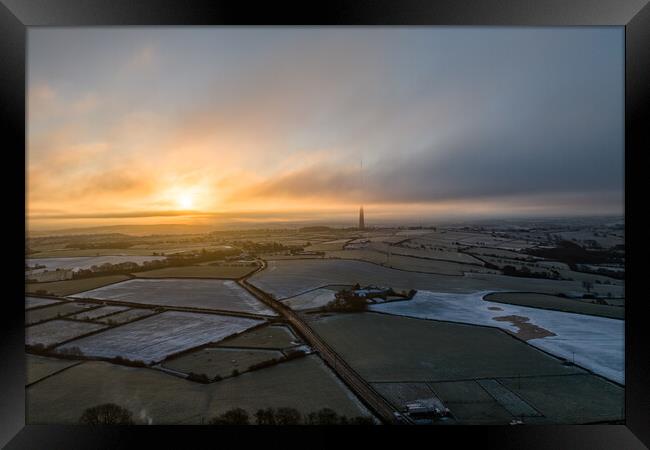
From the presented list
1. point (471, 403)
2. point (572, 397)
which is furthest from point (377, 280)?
point (572, 397)

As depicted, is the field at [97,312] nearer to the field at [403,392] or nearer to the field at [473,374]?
the field at [473,374]

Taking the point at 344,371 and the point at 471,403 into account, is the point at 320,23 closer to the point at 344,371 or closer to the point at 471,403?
the point at 344,371

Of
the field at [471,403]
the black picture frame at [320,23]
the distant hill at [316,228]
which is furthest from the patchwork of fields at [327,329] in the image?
the black picture frame at [320,23]

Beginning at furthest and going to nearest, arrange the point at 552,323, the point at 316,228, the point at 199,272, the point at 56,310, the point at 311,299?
the point at 316,228, the point at 199,272, the point at 311,299, the point at 56,310, the point at 552,323

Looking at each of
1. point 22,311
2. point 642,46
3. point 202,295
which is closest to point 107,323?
point 202,295

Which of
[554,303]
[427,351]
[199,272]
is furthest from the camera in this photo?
[199,272]

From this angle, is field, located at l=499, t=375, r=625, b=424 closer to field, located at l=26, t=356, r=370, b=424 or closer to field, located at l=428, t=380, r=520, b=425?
field, located at l=428, t=380, r=520, b=425
